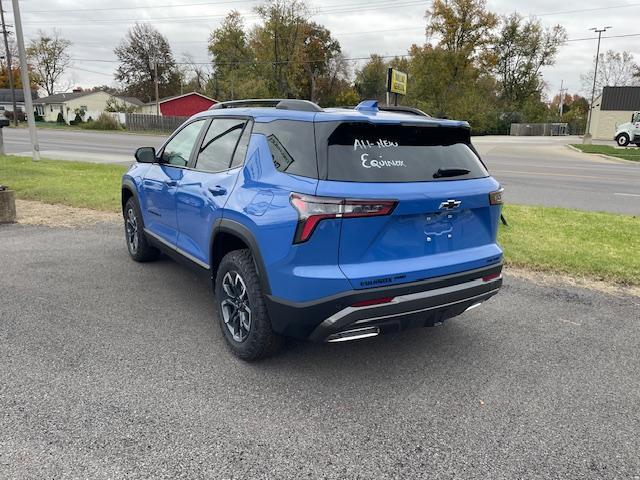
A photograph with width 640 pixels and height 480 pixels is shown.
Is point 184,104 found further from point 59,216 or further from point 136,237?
point 136,237

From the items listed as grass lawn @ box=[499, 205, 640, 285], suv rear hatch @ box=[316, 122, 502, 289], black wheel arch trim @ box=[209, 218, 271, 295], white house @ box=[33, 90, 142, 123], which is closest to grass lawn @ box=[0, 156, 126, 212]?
black wheel arch trim @ box=[209, 218, 271, 295]

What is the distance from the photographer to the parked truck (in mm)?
32438

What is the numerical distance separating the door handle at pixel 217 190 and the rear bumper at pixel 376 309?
0.93 m

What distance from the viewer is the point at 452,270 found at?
3.24 metres

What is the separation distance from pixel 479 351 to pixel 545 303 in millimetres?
1385

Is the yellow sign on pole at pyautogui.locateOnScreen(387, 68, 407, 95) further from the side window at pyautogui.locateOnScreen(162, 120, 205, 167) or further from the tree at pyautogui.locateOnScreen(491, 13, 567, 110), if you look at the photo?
the tree at pyautogui.locateOnScreen(491, 13, 567, 110)

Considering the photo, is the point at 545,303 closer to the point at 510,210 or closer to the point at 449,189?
the point at 449,189

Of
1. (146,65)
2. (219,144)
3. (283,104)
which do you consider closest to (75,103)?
(146,65)

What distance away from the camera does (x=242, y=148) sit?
3.67 m

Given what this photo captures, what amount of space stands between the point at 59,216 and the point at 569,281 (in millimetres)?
7634

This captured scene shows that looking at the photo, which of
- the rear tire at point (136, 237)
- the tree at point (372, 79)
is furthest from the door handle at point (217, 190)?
the tree at point (372, 79)

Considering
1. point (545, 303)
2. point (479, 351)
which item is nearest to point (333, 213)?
point (479, 351)

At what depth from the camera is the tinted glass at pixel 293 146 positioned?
304cm

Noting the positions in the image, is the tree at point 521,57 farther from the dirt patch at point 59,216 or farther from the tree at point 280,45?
the dirt patch at point 59,216
